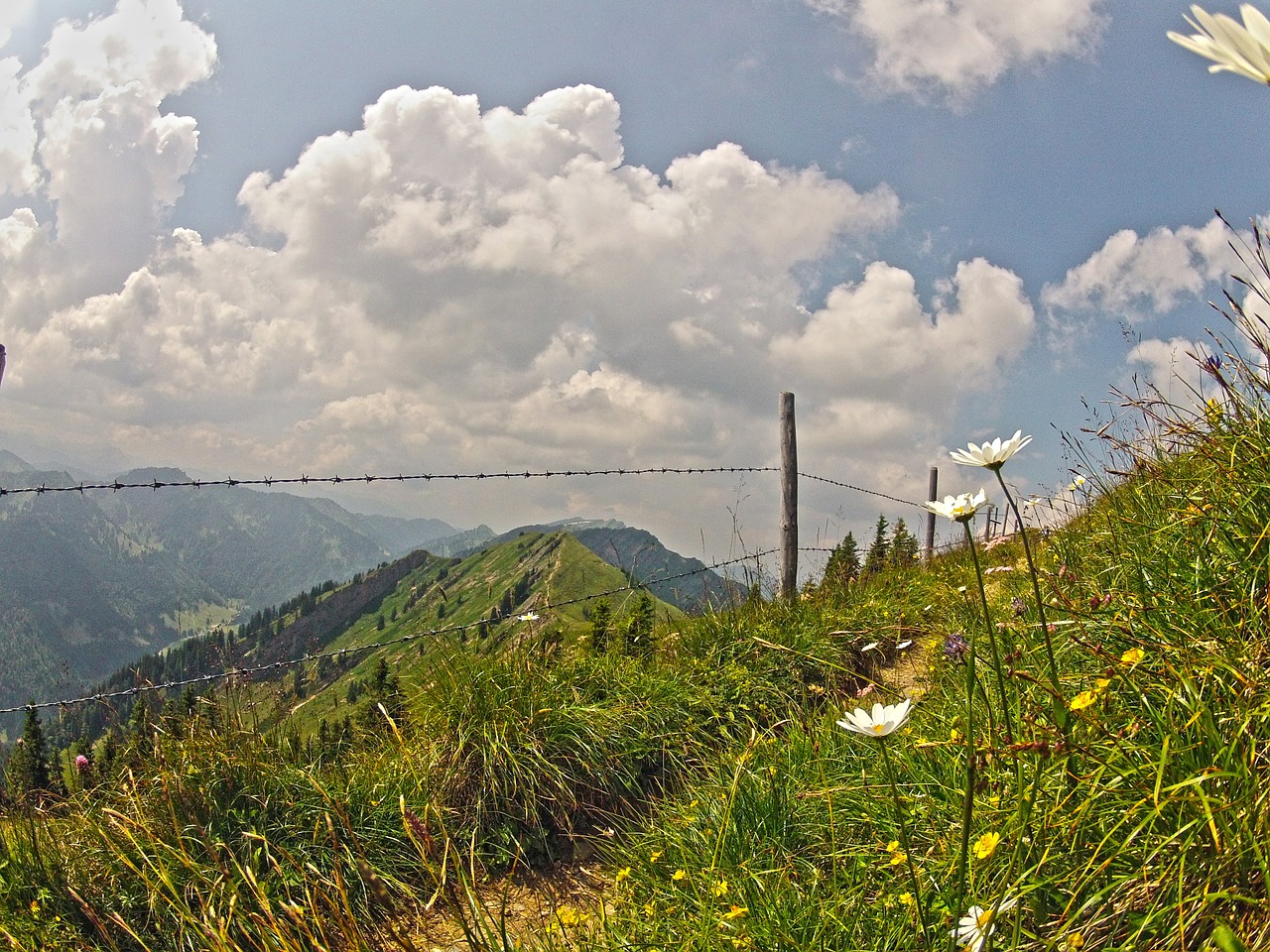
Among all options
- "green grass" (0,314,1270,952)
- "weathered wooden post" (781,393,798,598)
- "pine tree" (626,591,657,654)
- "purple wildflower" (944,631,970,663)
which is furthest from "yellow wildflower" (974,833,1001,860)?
"weathered wooden post" (781,393,798,598)

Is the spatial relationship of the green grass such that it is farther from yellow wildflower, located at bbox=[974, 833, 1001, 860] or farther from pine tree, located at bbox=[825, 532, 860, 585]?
pine tree, located at bbox=[825, 532, 860, 585]

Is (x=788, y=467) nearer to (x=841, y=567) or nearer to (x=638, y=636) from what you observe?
(x=841, y=567)

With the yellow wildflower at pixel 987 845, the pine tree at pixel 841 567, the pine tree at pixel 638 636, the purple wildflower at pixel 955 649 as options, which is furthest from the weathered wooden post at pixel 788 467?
the yellow wildflower at pixel 987 845

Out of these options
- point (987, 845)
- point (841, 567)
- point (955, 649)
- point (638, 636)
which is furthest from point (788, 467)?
point (987, 845)

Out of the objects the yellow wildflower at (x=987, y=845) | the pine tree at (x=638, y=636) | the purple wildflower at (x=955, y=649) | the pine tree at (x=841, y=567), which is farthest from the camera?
the pine tree at (x=841, y=567)

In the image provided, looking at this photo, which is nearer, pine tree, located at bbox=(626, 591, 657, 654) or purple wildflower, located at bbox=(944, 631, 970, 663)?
purple wildflower, located at bbox=(944, 631, 970, 663)

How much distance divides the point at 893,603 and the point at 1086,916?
Result: 5.36 meters

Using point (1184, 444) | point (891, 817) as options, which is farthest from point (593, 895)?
point (1184, 444)

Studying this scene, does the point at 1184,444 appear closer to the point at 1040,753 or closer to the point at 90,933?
Result: the point at 1040,753

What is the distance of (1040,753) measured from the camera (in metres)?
1.58

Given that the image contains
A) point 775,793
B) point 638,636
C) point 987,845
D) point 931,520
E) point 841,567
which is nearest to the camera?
point 987,845

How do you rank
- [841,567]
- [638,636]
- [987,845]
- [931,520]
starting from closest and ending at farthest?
1. [987,845]
2. [638,636]
3. [841,567]
4. [931,520]

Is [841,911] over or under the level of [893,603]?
under

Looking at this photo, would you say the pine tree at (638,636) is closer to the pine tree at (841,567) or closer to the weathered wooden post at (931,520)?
the pine tree at (841,567)
